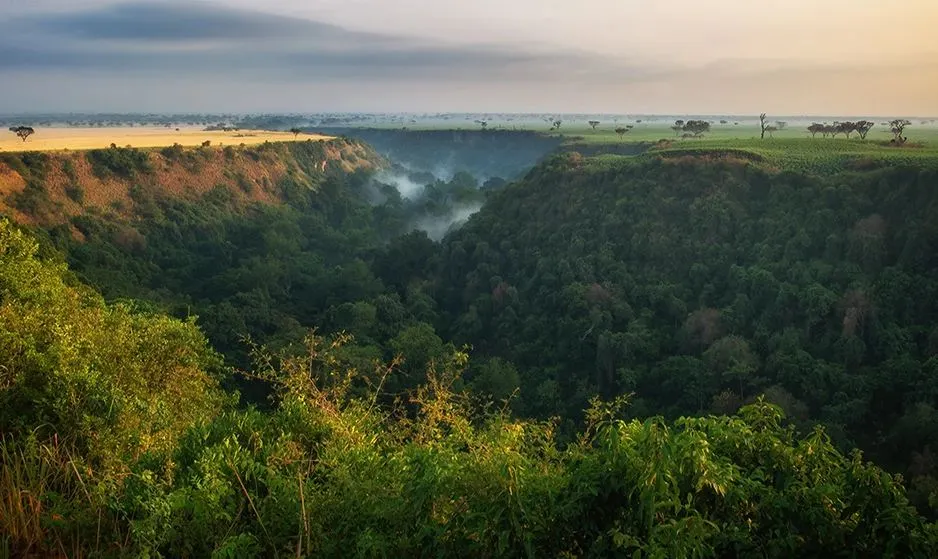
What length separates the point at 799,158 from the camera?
130 ft

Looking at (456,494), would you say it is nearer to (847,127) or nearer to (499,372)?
(499,372)

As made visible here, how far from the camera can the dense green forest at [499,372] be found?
6.24 meters

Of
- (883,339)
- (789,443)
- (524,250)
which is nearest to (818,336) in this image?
(883,339)

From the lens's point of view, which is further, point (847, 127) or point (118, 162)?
point (118, 162)

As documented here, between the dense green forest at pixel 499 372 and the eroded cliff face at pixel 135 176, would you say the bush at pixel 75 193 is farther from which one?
the dense green forest at pixel 499 372

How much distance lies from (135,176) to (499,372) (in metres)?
44.6

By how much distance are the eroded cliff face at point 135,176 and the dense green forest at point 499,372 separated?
1.82 meters

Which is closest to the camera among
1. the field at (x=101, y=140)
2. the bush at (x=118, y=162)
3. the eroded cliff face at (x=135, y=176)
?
the eroded cliff face at (x=135, y=176)

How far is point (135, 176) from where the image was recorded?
5625 centimetres

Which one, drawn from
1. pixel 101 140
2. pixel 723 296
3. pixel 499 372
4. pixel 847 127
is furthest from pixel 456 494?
pixel 101 140

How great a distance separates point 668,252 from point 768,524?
104ft

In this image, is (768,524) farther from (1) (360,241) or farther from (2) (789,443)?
(1) (360,241)

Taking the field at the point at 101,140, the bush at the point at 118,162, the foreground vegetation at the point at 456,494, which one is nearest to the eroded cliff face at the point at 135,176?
the bush at the point at 118,162

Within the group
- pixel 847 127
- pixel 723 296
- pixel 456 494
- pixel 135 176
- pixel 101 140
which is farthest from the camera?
pixel 101 140
